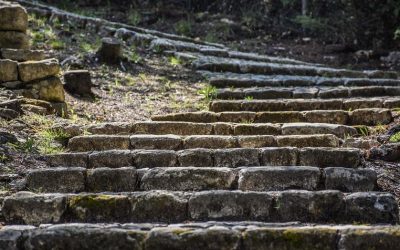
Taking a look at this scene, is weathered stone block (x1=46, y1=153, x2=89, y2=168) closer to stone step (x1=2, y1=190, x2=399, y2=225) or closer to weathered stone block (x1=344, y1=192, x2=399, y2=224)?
stone step (x1=2, y1=190, x2=399, y2=225)

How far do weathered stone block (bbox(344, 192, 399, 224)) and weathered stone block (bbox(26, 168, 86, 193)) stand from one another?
Answer: 191 cm

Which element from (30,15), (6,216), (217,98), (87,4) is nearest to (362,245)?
(6,216)

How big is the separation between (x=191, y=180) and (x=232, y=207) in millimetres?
524

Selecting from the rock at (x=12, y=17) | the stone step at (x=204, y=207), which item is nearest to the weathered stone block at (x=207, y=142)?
the stone step at (x=204, y=207)

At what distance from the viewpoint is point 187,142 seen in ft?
16.9

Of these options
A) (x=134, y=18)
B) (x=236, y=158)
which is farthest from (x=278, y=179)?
(x=134, y=18)

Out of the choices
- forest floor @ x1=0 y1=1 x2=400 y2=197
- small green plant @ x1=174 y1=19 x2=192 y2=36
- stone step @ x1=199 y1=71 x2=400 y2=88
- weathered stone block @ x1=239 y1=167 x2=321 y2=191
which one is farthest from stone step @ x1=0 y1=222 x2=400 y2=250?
small green plant @ x1=174 y1=19 x2=192 y2=36

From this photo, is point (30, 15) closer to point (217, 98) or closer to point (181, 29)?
point (181, 29)

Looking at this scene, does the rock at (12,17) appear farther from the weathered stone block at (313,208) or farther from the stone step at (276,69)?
the weathered stone block at (313,208)

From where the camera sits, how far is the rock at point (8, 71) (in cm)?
681

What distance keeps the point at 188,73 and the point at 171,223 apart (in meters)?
6.12

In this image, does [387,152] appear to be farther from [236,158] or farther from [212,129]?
[212,129]

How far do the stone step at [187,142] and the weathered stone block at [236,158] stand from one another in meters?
0.47

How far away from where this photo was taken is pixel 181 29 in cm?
1381
